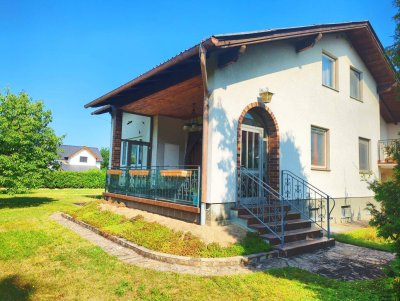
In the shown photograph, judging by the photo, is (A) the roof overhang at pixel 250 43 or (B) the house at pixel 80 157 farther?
(B) the house at pixel 80 157

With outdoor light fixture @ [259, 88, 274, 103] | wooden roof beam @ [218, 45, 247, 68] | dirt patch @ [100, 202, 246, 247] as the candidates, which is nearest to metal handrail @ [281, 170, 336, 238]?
outdoor light fixture @ [259, 88, 274, 103]

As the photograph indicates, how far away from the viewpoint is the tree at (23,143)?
11.0 m

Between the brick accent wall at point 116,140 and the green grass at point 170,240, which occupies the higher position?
the brick accent wall at point 116,140

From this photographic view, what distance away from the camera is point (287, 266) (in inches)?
197

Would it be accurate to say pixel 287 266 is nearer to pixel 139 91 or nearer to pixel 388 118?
pixel 139 91

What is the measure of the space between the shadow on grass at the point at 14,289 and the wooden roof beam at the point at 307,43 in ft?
30.8

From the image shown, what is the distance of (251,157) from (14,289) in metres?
6.18

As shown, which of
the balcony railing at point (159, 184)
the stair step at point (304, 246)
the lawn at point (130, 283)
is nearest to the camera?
the lawn at point (130, 283)

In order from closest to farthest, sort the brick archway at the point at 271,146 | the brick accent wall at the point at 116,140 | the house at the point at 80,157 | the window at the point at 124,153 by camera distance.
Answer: the brick archway at the point at 271,146 < the brick accent wall at the point at 116,140 < the window at the point at 124,153 < the house at the point at 80,157

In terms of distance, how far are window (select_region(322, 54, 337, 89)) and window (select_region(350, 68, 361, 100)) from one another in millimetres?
1497

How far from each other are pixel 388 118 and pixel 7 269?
1710 cm

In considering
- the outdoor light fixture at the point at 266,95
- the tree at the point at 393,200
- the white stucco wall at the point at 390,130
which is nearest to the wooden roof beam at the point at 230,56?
the outdoor light fixture at the point at 266,95

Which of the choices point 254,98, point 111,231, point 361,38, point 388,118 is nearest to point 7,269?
point 111,231

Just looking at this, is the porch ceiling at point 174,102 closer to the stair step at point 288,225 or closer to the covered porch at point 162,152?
the covered porch at point 162,152
